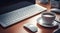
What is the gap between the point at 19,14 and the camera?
0.94 metres

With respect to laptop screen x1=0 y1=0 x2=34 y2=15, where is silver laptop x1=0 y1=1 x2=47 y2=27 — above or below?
below

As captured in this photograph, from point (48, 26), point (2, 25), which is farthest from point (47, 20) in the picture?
point (2, 25)

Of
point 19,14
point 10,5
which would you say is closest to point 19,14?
point 19,14

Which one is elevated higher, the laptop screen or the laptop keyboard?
the laptop screen

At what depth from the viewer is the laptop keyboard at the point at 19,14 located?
841 mm

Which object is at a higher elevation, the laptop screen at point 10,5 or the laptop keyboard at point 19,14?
the laptop screen at point 10,5

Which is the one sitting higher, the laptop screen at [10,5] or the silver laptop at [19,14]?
the laptop screen at [10,5]

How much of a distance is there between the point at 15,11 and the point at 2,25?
0.23m

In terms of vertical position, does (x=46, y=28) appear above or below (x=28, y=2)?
below

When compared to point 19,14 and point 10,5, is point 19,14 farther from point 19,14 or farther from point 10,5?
point 10,5

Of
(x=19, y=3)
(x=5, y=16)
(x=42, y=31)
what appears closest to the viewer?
(x=42, y=31)

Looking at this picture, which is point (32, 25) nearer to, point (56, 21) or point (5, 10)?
point (56, 21)

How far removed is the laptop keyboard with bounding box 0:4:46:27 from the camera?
0.84 meters

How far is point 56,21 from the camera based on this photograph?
847 millimetres
